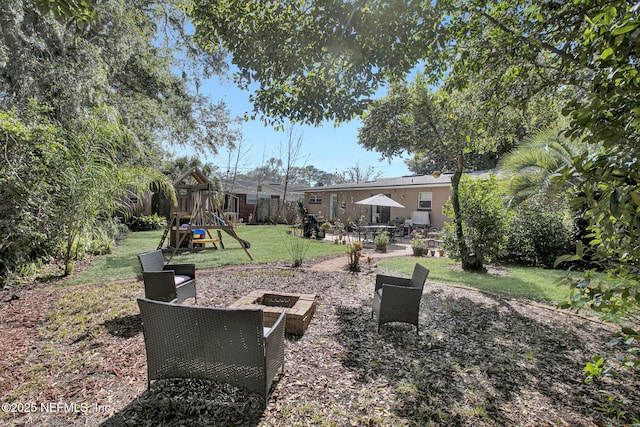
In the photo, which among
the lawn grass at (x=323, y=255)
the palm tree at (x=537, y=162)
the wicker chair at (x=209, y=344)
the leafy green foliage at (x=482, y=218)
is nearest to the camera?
the wicker chair at (x=209, y=344)

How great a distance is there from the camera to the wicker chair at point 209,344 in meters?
2.27

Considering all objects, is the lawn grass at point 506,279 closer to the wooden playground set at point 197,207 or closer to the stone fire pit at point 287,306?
the stone fire pit at point 287,306

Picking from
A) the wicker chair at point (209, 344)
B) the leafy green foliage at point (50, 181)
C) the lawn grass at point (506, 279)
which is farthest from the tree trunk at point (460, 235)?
the leafy green foliage at point (50, 181)

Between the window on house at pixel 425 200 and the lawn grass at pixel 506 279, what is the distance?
8408 mm

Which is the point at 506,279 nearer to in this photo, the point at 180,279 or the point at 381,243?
the point at 381,243

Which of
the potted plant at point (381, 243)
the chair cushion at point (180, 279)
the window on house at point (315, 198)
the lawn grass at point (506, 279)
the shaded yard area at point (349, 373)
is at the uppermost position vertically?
the window on house at point (315, 198)

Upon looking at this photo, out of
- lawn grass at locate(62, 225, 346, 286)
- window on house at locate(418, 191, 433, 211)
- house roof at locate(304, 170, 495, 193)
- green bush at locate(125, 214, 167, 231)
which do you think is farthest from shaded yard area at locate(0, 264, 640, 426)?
window on house at locate(418, 191, 433, 211)

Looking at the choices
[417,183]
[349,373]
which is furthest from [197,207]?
[417,183]

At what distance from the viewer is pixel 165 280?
157 inches

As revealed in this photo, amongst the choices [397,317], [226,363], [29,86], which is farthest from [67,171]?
[397,317]

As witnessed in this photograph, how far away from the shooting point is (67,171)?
575 cm

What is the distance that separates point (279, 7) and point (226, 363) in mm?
4558

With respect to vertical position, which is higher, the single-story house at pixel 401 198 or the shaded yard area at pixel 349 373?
the single-story house at pixel 401 198

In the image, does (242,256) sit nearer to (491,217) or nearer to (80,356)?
(80,356)
